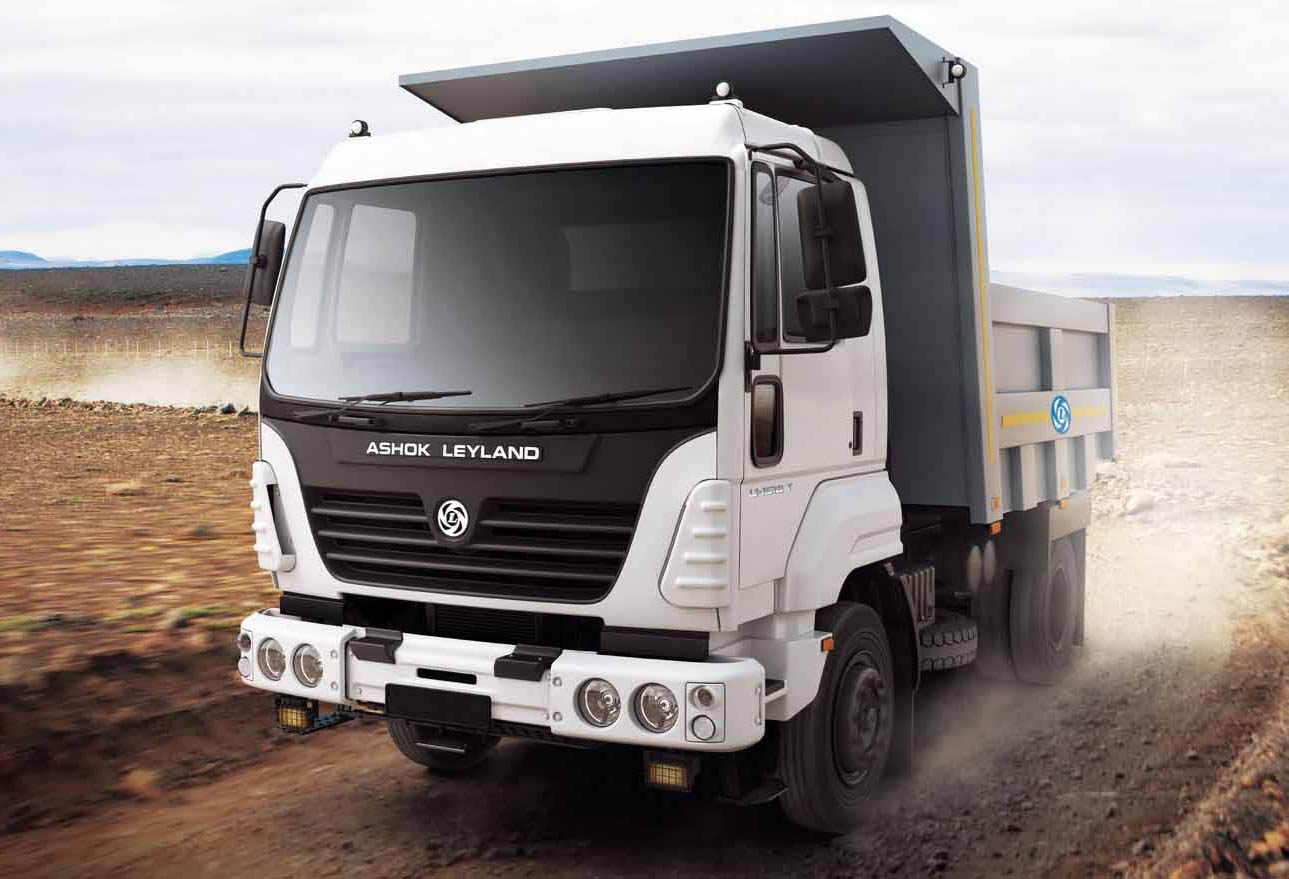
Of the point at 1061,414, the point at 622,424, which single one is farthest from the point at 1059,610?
the point at 622,424

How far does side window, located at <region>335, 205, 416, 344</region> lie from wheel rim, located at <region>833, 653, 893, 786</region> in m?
2.26

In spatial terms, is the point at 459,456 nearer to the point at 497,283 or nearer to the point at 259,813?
the point at 497,283

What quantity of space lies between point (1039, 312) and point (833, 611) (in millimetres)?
2897

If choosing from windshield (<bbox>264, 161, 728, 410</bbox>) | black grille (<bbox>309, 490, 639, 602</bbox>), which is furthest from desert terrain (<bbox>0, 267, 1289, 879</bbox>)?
windshield (<bbox>264, 161, 728, 410</bbox>)

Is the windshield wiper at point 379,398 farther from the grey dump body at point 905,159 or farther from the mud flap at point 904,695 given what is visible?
the mud flap at point 904,695

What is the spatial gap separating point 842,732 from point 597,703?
1.21 m

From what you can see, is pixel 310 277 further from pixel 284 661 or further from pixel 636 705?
pixel 636 705

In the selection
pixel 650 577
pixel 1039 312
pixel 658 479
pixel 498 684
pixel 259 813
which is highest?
pixel 1039 312

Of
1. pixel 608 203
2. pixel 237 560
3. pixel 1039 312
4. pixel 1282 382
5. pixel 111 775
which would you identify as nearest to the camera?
pixel 608 203

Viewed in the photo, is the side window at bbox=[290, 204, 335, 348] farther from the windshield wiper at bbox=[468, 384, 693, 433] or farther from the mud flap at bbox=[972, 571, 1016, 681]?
the mud flap at bbox=[972, 571, 1016, 681]

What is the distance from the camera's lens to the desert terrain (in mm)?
5316

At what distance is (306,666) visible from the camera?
17.1ft

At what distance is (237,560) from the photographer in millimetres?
10008

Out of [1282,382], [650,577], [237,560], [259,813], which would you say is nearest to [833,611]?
[650,577]
